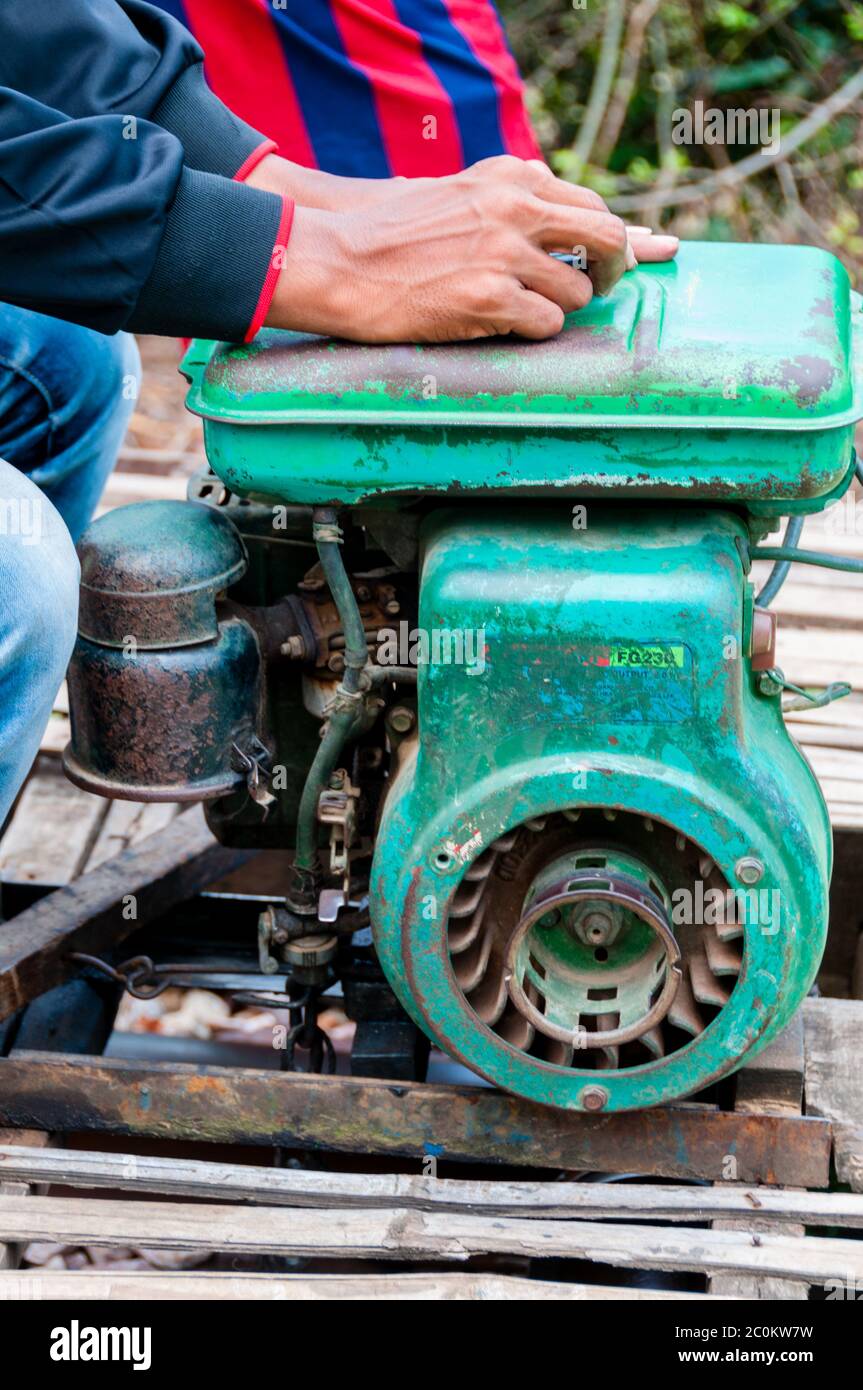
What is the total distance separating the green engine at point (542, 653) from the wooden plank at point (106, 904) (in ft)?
1.07

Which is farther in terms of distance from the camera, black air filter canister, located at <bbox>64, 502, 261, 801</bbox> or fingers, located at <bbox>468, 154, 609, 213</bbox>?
black air filter canister, located at <bbox>64, 502, 261, 801</bbox>

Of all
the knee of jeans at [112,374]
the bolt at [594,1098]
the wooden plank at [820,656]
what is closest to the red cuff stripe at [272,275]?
the knee of jeans at [112,374]

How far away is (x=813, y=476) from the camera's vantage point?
4.52ft

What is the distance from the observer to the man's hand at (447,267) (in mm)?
1386

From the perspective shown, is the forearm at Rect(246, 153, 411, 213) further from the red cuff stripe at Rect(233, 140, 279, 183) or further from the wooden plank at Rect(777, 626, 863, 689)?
the wooden plank at Rect(777, 626, 863, 689)

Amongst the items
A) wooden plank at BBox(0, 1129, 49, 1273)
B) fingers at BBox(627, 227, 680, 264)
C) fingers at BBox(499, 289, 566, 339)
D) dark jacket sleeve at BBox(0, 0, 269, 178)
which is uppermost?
dark jacket sleeve at BBox(0, 0, 269, 178)

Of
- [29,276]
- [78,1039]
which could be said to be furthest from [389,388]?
[78,1039]

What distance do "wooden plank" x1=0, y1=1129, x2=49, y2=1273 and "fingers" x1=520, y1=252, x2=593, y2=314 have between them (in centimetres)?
105

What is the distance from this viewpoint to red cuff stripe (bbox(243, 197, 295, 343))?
141 centimetres

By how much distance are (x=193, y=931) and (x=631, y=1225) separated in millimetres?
870

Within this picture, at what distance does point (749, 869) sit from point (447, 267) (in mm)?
628

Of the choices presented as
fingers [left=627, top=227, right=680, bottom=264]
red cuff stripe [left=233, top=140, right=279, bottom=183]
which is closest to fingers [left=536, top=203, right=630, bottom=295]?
fingers [left=627, top=227, right=680, bottom=264]

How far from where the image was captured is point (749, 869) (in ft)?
4.73

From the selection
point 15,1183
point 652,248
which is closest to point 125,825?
point 15,1183
